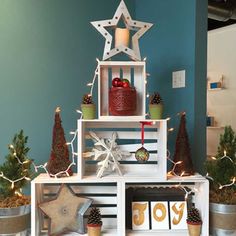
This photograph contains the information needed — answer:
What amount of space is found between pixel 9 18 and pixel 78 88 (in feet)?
1.78

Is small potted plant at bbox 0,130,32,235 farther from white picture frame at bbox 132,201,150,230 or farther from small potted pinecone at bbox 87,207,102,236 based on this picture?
white picture frame at bbox 132,201,150,230

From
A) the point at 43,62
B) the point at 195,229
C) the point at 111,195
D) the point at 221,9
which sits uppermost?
the point at 221,9

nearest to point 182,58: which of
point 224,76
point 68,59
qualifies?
point 68,59

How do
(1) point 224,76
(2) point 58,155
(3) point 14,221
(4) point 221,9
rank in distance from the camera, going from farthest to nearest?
(1) point 224,76 < (4) point 221,9 < (2) point 58,155 < (3) point 14,221

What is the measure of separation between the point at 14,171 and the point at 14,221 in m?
0.20

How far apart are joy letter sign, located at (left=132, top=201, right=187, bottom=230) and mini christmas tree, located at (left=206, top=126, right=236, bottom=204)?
0.16 meters

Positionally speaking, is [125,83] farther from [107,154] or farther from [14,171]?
[14,171]

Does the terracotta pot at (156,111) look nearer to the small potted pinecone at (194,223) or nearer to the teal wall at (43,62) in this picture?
the small potted pinecone at (194,223)

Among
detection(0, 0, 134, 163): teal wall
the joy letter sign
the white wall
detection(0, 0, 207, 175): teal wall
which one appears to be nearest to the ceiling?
the white wall

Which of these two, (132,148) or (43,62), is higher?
(43,62)

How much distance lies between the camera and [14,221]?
128 cm

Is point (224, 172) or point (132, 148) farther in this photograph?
point (132, 148)

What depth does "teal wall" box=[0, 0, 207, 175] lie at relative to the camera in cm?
167

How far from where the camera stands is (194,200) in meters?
1.49
